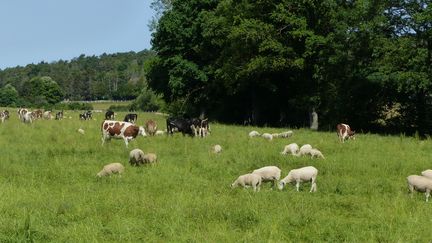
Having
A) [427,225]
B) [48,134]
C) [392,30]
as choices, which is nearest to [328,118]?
[392,30]

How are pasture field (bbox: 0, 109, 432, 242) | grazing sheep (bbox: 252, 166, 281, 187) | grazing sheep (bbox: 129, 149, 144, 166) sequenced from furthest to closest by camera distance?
grazing sheep (bbox: 129, 149, 144, 166)
grazing sheep (bbox: 252, 166, 281, 187)
pasture field (bbox: 0, 109, 432, 242)

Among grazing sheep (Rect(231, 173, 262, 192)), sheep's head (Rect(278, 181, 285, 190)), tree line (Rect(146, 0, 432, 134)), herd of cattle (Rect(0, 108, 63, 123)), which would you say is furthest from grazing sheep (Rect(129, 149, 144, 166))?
herd of cattle (Rect(0, 108, 63, 123))

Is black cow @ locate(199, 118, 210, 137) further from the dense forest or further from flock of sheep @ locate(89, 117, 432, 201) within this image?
flock of sheep @ locate(89, 117, 432, 201)

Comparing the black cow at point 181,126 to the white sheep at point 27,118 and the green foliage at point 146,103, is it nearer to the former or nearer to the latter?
the white sheep at point 27,118

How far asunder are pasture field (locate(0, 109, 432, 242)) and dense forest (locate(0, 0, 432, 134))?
12.9 m

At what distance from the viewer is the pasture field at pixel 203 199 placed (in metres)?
10.3

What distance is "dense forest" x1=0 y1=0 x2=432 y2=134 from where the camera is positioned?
34219 millimetres

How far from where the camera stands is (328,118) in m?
42.1

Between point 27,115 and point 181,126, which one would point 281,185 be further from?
point 27,115

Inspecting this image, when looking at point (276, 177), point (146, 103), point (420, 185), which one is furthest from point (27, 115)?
point (146, 103)

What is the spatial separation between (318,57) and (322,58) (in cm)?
93

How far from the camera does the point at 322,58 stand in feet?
127

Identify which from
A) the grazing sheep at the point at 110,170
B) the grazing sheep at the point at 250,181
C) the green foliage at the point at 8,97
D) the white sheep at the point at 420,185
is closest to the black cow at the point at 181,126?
the grazing sheep at the point at 110,170

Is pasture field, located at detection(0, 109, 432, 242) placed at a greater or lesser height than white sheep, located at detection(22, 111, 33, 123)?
greater
